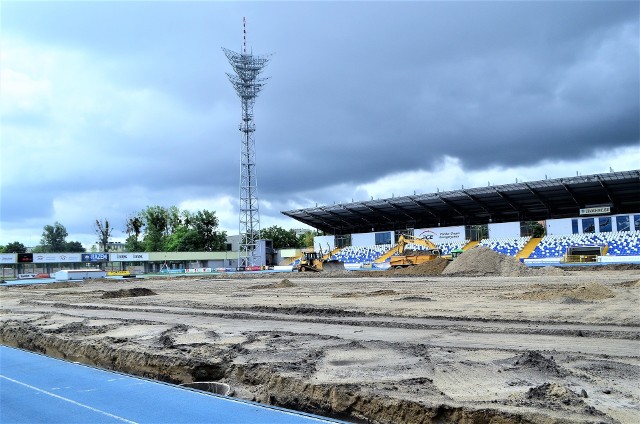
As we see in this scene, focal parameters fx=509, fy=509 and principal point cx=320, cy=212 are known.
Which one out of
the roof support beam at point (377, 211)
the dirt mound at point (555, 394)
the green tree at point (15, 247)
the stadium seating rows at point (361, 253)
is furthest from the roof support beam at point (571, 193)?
the green tree at point (15, 247)

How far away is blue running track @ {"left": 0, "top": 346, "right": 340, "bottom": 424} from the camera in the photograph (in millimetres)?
6708

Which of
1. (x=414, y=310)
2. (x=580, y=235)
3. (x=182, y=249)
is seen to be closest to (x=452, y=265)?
(x=580, y=235)

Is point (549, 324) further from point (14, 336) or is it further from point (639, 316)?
point (14, 336)

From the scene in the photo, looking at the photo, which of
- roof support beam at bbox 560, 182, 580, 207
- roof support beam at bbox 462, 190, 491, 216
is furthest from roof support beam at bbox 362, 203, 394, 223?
roof support beam at bbox 560, 182, 580, 207

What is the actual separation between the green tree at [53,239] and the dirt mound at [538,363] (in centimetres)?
14425

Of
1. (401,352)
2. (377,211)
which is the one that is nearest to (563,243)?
(377,211)

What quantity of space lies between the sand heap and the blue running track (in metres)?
34.2

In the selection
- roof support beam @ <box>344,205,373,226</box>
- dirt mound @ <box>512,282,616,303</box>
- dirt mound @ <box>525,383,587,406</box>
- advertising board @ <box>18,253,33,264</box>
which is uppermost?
roof support beam @ <box>344,205,373,226</box>

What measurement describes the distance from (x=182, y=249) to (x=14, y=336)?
8621 cm

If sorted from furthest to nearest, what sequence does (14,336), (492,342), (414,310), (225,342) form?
(414,310)
(14,336)
(225,342)
(492,342)

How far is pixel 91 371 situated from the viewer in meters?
9.88

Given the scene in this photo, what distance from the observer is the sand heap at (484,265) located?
128 feet

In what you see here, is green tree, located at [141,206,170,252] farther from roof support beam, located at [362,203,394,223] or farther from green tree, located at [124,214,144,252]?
roof support beam, located at [362,203,394,223]

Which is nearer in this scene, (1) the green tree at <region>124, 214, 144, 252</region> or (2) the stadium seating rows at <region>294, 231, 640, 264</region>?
(2) the stadium seating rows at <region>294, 231, 640, 264</region>
